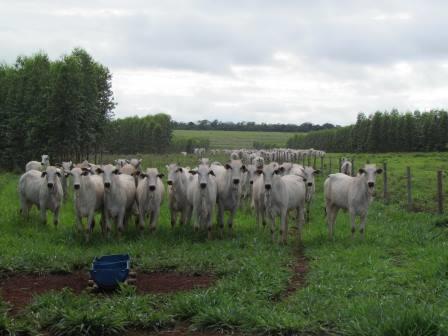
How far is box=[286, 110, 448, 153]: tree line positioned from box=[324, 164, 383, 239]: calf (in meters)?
69.5

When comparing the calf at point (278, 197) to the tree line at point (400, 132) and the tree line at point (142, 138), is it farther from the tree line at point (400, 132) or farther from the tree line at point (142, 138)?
the tree line at point (142, 138)

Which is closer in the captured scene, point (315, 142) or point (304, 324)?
point (304, 324)

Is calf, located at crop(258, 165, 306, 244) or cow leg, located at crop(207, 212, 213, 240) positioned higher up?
calf, located at crop(258, 165, 306, 244)

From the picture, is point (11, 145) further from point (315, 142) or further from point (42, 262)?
point (315, 142)

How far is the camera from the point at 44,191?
1680 cm

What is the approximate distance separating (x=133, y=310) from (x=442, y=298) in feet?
16.4

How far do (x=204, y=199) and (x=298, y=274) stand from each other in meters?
4.87

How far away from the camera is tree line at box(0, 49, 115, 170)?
4278cm

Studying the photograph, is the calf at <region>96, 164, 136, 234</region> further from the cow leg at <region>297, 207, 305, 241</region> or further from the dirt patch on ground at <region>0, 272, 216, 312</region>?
the cow leg at <region>297, 207, 305, 241</region>

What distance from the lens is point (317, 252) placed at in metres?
13.4

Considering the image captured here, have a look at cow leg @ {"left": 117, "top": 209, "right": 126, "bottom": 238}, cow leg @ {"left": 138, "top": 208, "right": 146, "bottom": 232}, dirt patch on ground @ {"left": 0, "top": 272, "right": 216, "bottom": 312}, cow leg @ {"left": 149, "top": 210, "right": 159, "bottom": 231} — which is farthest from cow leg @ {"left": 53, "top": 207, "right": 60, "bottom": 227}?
dirt patch on ground @ {"left": 0, "top": 272, "right": 216, "bottom": 312}

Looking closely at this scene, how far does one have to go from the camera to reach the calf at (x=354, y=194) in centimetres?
1530

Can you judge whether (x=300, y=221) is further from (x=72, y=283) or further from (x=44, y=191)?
(x=44, y=191)

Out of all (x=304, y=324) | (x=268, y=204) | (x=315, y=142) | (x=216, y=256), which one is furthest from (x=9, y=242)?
(x=315, y=142)
